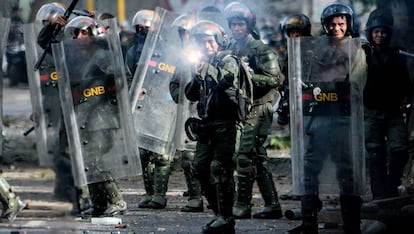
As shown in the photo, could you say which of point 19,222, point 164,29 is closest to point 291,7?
point 164,29

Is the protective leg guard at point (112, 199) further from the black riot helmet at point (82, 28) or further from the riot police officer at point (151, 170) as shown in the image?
the black riot helmet at point (82, 28)

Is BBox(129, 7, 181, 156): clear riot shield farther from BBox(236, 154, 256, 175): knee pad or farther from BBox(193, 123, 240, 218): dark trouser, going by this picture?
BBox(193, 123, 240, 218): dark trouser

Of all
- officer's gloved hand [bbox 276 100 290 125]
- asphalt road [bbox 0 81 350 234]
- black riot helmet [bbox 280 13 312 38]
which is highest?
black riot helmet [bbox 280 13 312 38]

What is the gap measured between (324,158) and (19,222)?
110 inches

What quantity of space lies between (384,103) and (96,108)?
7.78 feet

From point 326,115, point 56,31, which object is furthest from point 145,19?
point 326,115

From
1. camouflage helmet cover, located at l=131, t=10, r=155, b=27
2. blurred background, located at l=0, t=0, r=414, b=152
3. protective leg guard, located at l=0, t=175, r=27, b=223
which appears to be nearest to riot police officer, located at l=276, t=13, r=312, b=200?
blurred background, located at l=0, t=0, r=414, b=152

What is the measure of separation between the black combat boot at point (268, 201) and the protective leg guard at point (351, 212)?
1.86m

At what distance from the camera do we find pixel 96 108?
10.5 metres

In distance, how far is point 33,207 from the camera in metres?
11.0

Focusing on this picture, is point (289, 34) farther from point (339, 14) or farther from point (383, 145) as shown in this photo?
point (339, 14)

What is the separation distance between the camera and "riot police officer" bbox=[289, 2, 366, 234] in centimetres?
927

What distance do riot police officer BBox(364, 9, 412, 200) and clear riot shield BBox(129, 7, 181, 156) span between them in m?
1.84

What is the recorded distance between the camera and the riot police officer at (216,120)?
9828mm
